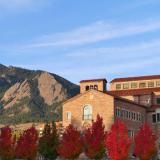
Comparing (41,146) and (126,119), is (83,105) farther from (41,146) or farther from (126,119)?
(41,146)

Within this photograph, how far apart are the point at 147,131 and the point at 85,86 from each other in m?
31.5

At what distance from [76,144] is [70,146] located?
42.8 inches

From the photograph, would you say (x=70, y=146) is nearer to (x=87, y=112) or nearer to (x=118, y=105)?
(x=118, y=105)

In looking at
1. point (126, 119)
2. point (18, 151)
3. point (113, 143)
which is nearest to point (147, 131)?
point (113, 143)

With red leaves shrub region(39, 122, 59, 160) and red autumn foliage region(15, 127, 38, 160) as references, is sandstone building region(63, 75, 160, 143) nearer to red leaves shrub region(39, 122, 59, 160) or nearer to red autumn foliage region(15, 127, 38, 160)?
red leaves shrub region(39, 122, 59, 160)

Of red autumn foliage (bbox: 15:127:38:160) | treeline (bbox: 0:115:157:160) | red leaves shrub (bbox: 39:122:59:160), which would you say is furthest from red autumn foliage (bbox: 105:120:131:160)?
red autumn foliage (bbox: 15:127:38:160)

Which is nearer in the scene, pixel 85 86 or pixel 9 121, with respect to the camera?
pixel 85 86

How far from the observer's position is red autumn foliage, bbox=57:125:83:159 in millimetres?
72844

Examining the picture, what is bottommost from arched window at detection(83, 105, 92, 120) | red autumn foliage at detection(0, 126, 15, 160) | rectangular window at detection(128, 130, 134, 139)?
red autumn foliage at detection(0, 126, 15, 160)

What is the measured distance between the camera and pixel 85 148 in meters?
74.3

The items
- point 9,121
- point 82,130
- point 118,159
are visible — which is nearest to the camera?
point 118,159

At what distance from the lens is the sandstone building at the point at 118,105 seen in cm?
8938

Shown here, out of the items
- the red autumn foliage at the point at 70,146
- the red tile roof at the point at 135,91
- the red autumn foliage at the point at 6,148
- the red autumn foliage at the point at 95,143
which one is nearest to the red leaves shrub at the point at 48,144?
the red autumn foliage at the point at 70,146

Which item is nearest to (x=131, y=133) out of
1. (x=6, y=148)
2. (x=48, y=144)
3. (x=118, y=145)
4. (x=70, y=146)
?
(x=70, y=146)
